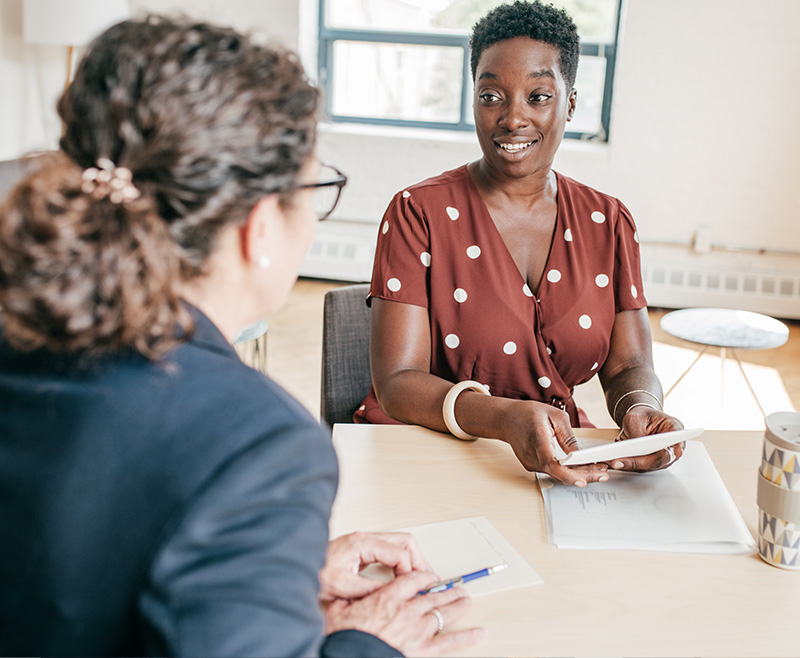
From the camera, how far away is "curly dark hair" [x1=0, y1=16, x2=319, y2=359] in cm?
64

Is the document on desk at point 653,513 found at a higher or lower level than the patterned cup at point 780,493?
lower

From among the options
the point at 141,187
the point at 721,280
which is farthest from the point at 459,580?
the point at 721,280

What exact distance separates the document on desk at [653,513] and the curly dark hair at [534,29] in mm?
901

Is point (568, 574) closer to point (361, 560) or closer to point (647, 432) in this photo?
point (361, 560)

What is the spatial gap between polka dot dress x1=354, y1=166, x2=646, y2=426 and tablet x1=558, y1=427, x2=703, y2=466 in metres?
0.51

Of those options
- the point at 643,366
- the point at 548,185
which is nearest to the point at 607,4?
the point at 548,185

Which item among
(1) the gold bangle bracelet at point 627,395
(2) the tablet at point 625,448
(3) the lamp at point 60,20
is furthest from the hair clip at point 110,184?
(3) the lamp at point 60,20

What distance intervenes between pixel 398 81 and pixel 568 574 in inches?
165

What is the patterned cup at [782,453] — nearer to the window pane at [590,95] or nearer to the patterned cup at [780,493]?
the patterned cup at [780,493]

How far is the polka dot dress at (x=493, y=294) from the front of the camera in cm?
167

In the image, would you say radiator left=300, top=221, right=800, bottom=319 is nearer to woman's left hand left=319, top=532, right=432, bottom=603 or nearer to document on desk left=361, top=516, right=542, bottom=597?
document on desk left=361, top=516, right=542, bottom=597

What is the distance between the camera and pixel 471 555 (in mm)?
1089

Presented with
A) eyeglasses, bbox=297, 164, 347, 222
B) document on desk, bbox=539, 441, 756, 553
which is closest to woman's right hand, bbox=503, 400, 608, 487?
document on desk, bbox=539, 441, 756, 553

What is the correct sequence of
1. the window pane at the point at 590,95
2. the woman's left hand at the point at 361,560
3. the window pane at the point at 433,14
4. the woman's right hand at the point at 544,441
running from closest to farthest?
1. the woman's left hand at the point at 361,560
2. the woman's right hand at the point at 544,441
3. the window pane at the point at 433,14
4. the window pane at the point at 590,95
